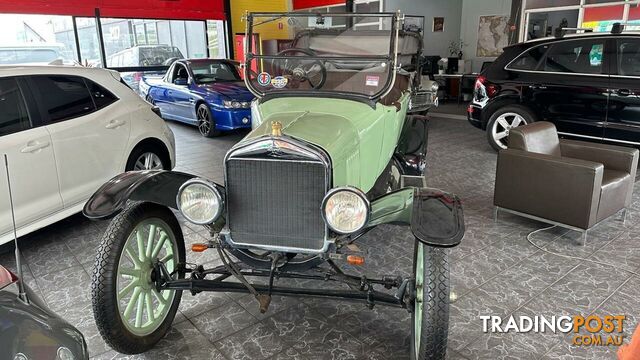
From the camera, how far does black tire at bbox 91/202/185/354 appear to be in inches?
86.2

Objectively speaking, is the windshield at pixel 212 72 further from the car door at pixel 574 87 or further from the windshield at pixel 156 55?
the car door at pixel 574 87

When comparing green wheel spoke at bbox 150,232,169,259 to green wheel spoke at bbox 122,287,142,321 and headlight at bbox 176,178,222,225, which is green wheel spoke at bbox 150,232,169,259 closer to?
green wheel spoke at bbox 122,287,142,321

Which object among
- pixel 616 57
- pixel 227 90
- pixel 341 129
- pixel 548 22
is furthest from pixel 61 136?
pixel 548 22

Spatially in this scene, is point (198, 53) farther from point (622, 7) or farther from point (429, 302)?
point (429, 302)

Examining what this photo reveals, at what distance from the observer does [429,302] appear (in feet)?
6.47

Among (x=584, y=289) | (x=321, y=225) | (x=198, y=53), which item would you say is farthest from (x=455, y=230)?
(x=198, y=53)

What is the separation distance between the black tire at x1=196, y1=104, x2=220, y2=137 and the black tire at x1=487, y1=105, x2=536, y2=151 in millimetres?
4506

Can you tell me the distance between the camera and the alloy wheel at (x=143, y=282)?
7.73 ft

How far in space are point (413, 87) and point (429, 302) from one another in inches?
112

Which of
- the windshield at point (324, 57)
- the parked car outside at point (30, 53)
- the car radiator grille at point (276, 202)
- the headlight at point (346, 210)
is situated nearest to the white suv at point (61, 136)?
the windshield at point (324, 57)

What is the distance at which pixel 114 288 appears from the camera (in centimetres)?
222

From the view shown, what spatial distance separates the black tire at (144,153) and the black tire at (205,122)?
3153mm

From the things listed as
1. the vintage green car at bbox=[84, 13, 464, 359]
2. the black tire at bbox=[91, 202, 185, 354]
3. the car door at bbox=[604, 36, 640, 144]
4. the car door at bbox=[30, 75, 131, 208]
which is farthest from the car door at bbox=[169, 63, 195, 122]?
the car door at bbox=[604, 36, 640, 144]

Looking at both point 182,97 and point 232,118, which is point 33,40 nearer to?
point 182,97
